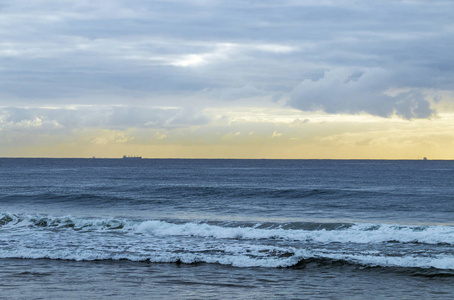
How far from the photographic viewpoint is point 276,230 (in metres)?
27.2

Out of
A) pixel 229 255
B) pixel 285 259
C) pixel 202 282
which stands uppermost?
pixel 285 259

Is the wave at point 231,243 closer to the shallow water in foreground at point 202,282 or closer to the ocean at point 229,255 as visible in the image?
the ocean at point 229,255

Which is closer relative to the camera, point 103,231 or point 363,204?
point 103,231

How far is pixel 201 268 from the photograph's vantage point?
741 inches

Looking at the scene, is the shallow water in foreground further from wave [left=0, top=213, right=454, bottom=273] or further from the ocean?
wave [left=0, top=213, right=454, bottom=273]

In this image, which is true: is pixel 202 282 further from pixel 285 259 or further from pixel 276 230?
pixel 276 230

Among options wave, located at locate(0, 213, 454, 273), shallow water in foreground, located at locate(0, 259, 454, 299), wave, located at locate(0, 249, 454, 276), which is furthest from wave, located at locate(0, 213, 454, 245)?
shallow water in foreground, located at locate(0, 259, 454, 299)

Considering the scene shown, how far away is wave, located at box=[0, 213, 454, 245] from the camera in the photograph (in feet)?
80.5

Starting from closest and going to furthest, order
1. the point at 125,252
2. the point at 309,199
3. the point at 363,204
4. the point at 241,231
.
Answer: the point at 125,252 → the point at 241,231 → the point at 363,204 → the point at 309,199

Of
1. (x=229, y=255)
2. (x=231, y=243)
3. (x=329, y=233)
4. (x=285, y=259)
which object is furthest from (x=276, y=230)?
(x=285, y=259)

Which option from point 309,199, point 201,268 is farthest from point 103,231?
point 309,199

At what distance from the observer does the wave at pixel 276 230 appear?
2455cm

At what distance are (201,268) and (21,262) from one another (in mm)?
7723

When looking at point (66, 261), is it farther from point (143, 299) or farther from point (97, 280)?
point (143, 299)
